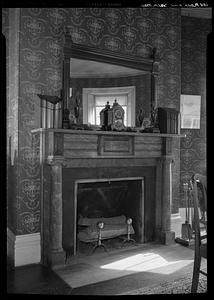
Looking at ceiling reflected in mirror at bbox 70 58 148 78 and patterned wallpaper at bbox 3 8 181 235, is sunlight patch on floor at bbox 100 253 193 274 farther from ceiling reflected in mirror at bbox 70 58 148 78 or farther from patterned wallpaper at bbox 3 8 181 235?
ceiling reflected in mirror at bbox 70 58 148 78

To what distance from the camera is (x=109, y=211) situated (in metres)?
3.69

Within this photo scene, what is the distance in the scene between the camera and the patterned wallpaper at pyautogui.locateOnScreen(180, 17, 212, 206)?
4.20 meters

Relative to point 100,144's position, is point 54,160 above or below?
below

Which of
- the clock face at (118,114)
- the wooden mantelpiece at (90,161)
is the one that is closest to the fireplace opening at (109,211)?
the wooden mantelpiece at (90,161)

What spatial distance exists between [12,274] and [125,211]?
5.24ft

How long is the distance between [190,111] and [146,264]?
2.28m

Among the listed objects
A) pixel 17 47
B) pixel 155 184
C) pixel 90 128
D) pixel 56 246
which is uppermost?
pixel 17 47

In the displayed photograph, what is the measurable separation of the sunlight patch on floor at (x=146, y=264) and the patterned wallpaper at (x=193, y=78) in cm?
133

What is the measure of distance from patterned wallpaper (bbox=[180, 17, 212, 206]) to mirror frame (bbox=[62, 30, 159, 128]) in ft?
2.37

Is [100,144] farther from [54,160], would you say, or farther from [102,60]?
[102,60]

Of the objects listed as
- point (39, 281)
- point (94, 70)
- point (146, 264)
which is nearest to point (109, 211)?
point (146, 264)

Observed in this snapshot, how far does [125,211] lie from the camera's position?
3779 mm
